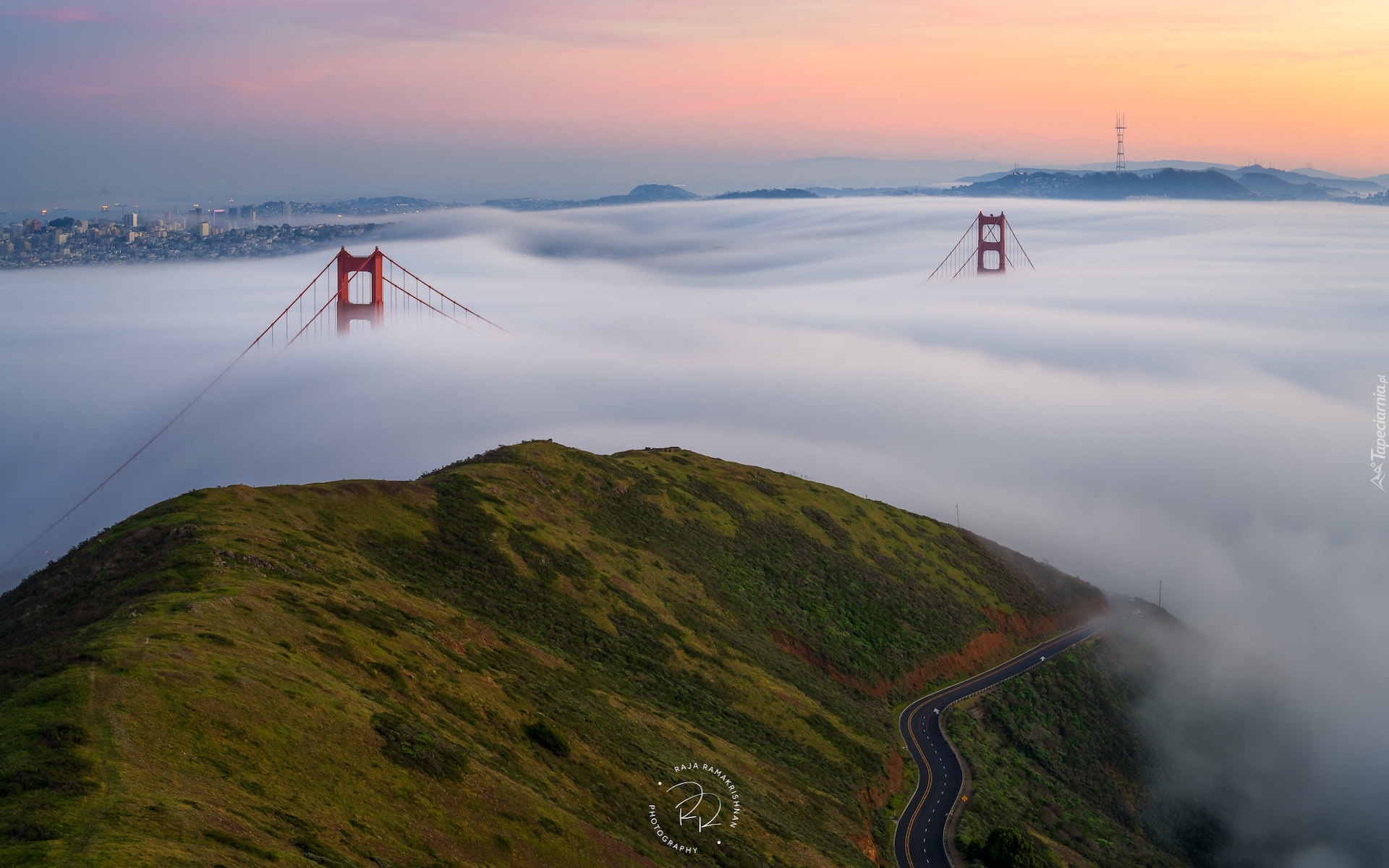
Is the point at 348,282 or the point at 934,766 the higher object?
the point at 348,282

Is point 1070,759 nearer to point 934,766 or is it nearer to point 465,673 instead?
point 934,766

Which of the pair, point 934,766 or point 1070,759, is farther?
point 1070,759

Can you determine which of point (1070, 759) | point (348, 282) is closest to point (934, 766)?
point (1070, 759)

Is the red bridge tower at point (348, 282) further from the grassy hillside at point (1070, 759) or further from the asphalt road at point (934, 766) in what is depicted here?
the grassy hillside at point (1070, 759)

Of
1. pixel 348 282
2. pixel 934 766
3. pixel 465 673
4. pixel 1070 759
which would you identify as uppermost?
pixel 348 282

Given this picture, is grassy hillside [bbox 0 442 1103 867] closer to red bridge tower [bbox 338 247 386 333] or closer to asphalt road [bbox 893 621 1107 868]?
asphalt road [bbox 893 621 1107 868]

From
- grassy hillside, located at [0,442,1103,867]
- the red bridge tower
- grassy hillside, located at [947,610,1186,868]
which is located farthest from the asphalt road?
the red bridge tower

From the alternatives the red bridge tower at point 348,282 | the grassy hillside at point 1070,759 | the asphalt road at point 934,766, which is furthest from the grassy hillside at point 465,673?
the red bridge tower at point 348,282
